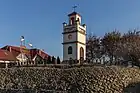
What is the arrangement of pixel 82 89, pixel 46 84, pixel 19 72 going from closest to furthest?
1. pixel 82 89
2. pixel 46 84
3. pixel 19 72

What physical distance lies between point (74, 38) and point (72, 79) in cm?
1517

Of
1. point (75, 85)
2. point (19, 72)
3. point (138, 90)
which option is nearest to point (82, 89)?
point (75, 85)

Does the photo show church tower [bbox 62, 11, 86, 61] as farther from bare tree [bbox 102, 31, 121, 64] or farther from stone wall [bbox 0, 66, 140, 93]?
stone wall [bbox 0, 66, 140, 93]

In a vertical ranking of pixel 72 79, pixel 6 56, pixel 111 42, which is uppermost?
pixel 111 42

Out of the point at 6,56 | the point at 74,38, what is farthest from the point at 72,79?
the point at 6,56

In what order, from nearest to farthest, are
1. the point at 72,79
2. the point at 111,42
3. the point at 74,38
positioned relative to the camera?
the point at 72,79, the point at 74,38, the point at 111,42

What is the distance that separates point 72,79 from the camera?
14383mm

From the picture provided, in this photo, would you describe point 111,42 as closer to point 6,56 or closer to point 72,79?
point 6,56

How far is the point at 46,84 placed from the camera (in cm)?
1491

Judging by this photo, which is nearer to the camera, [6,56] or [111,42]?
[111,42]

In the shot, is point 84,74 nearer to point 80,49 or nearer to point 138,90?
point 138,90

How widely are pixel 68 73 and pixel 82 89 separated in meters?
1.49

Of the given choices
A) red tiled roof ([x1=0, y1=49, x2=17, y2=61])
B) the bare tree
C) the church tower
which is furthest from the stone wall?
red tiled roof ([x1=0, y1=49, x2=17, y2=61])

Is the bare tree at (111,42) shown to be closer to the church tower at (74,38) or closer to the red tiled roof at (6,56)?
the church tower at (74,38)
